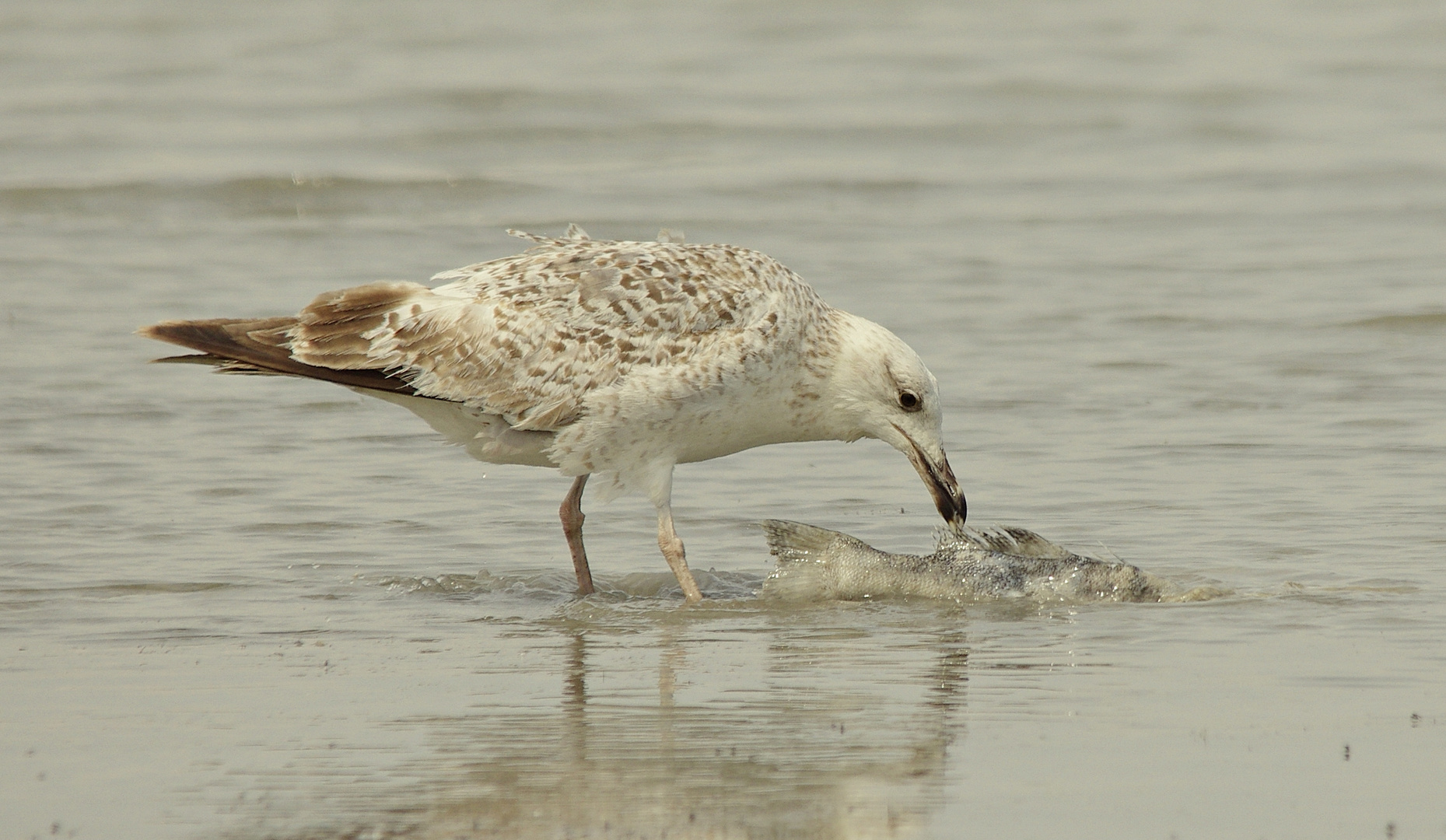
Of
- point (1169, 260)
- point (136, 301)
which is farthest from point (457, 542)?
point (1169, 260)

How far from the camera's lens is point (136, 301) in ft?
39.5

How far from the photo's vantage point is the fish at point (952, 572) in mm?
6637

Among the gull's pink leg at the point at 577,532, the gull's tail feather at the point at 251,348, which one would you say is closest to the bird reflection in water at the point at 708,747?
the gull's pink leg at the point at 577,532

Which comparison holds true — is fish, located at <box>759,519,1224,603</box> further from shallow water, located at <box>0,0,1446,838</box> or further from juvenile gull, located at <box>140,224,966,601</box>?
juvenile gull, located at <box>140,224,966,601</box>

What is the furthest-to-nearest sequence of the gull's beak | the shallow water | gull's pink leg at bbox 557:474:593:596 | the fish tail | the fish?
the gull's beak < gull's pink leg at bbox 557:474:593:596 < the fish tail < the fish < the shallow water

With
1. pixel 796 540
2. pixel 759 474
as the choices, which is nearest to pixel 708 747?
pixel 796 540

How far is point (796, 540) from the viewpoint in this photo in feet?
22.5

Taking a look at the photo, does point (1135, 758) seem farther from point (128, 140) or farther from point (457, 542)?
point (128, 140)

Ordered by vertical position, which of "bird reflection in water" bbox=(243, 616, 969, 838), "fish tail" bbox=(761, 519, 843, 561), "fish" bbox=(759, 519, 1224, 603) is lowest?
"bird reflection in water" bbox=(243, 616, 969, 838)

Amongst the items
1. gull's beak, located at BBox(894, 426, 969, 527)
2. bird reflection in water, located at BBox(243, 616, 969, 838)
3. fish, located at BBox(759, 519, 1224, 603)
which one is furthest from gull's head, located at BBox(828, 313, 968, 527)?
bird reflection in water, located at BBox(243, 616, 969, 838)

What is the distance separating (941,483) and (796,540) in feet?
2.26

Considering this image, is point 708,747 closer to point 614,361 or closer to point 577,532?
point 614,361

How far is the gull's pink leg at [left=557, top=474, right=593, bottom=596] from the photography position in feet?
23.4

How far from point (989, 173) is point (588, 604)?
10839 millimetres
